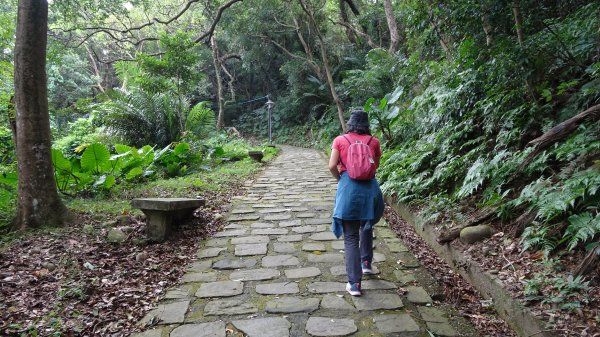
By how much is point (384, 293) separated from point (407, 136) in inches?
199

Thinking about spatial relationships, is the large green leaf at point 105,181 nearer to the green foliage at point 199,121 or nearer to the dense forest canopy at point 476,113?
the dense forest canopy at point 476,113

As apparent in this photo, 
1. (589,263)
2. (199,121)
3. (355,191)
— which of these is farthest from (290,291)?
(199,121)

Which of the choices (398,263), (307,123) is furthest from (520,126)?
(307,123)

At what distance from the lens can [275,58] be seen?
2175 cm

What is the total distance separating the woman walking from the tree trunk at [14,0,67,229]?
3457mm

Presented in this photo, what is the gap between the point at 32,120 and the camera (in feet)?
13.9

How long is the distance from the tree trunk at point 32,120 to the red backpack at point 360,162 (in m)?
3.58

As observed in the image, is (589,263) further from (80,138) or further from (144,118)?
(80,138)

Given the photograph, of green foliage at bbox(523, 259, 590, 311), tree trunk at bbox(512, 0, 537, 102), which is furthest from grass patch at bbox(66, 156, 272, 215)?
tree trunk at bbox(512, 0, 537, 102)

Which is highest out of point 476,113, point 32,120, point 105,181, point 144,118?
point 144,118

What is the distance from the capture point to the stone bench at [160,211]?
3.96m

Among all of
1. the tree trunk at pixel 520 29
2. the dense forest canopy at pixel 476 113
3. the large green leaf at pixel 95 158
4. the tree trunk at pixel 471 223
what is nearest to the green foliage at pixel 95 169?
the large green leaf at pixel 95 158

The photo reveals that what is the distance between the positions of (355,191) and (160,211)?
7.39 ft

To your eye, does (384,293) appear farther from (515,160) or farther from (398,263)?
(515,160)
